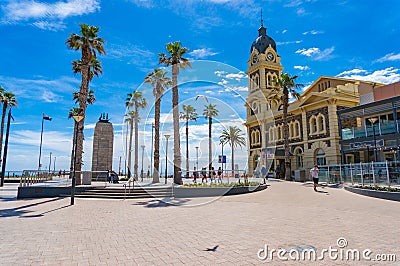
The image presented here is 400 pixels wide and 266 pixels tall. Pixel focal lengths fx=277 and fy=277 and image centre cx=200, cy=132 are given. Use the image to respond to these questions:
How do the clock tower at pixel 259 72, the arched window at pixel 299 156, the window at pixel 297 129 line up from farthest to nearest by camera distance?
the clock tower at pixel 259 72 → the window at pixel 297 129 → the arched window at pixel 299 156

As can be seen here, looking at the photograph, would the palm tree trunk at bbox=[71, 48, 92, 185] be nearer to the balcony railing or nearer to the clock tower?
the balcony railing

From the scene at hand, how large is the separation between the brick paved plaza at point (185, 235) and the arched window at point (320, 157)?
25.5m

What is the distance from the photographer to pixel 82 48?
2222 cm

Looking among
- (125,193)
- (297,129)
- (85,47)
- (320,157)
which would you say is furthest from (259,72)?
(125,193)

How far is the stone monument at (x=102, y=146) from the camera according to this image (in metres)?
35.8

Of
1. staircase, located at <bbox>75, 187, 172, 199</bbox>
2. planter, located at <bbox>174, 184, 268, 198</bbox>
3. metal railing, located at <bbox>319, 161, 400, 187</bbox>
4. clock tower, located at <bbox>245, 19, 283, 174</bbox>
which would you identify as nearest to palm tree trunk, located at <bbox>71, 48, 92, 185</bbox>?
staircase, located at <bbox>75, 187, 172, 199</bbox>

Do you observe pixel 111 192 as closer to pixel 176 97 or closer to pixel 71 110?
pixel 176 97

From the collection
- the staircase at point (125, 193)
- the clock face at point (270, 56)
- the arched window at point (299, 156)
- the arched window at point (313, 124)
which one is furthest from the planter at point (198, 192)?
the clock face at point (270, 56)

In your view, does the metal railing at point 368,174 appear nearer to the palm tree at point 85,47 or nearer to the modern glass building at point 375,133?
the modern glass building at point 375,133

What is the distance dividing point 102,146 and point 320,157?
27847mm

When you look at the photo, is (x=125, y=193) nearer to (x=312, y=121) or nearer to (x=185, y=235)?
(x=185, y=235)

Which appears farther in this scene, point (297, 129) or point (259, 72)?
point (259, 72)

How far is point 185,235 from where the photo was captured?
668cm

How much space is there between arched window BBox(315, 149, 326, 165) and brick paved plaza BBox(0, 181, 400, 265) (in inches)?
1005
